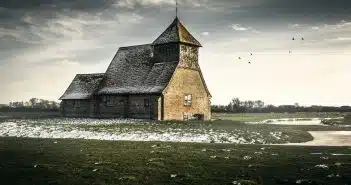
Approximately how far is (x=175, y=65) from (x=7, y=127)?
22.1 meters

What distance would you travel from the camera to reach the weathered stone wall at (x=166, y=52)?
2113 inches

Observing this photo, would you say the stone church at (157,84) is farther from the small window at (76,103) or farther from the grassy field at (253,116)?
the grassy field at (253,116)

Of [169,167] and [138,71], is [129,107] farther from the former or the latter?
[169,167]

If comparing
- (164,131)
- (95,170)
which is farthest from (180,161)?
(164,131)

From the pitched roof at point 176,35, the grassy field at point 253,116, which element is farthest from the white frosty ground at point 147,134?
the grassy field at point 253,116

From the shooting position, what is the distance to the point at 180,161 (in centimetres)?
1752

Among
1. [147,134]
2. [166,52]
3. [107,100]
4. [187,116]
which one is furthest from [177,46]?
[147,134]

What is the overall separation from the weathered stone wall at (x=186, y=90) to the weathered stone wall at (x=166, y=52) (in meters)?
0.83

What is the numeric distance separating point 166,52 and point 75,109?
19.6 metres

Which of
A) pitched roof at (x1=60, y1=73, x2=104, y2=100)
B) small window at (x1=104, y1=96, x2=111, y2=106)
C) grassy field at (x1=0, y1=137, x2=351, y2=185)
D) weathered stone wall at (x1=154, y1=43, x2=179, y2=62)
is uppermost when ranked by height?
weathered stone wall at (x1=154, y1=43, x2=179, y2=62)

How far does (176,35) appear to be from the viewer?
5412 centimetres

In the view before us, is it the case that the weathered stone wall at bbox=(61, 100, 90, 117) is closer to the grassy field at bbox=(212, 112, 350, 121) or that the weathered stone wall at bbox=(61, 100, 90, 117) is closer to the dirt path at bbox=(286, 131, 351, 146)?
the grassy field at bbox=(212, 112, 350, 121)

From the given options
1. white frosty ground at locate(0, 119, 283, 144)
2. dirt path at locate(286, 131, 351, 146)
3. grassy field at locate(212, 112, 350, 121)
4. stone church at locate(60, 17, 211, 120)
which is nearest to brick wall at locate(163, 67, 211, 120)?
stone church at locate(60, 17, 211, 120)

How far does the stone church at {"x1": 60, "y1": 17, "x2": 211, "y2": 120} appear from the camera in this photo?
51.6 meters
